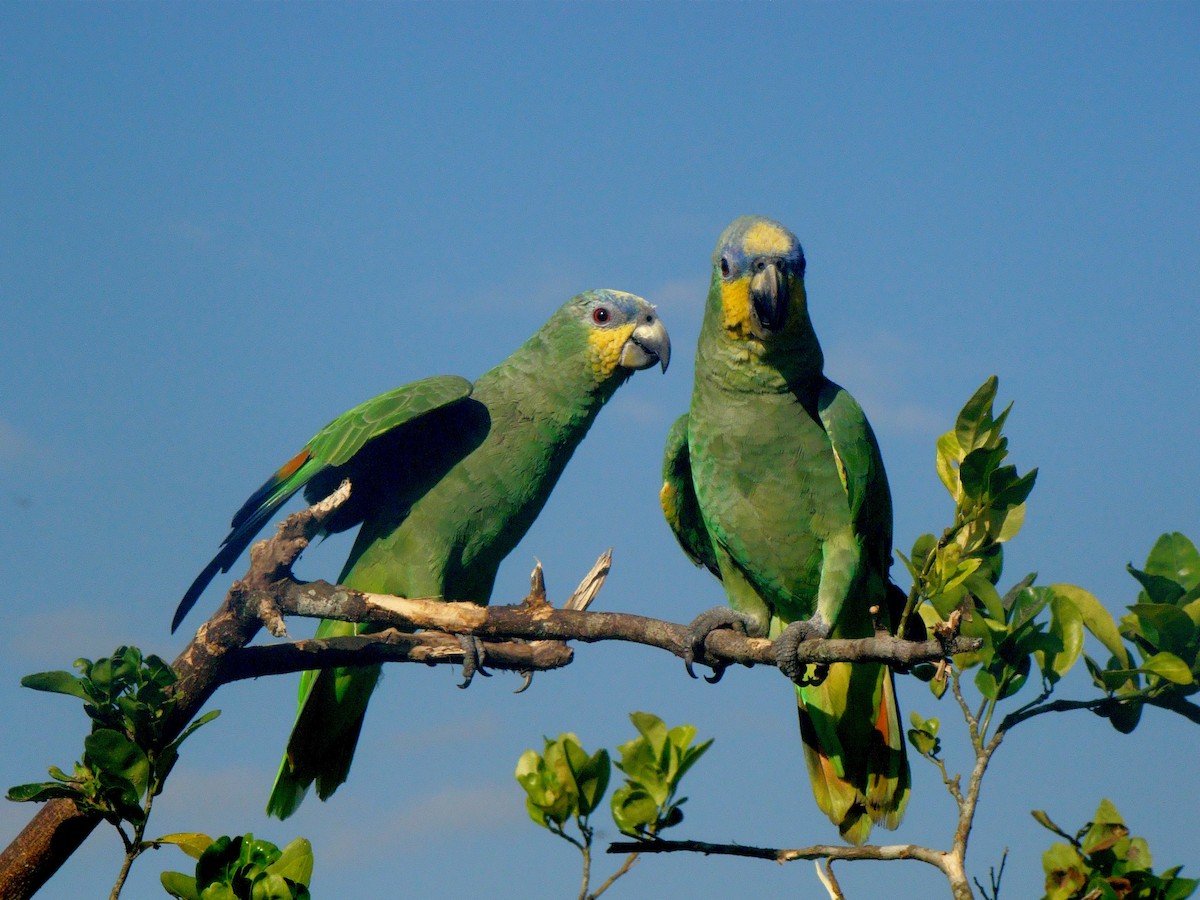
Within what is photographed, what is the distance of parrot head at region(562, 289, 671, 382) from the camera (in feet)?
18.8

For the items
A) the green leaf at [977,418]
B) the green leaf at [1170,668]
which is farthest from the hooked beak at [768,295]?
the green leaf at [1170,668]

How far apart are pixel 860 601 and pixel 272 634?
2442 mm

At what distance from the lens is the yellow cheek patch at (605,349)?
5.71 m

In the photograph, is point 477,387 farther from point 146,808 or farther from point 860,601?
point 146,808

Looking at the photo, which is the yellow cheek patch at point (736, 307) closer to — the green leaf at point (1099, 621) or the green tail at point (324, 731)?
the green leaf at point (1099, 621)

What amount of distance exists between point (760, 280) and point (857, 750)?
2139mm

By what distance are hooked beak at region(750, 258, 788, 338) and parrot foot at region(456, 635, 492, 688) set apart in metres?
1.71

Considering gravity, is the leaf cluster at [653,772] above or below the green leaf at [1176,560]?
below

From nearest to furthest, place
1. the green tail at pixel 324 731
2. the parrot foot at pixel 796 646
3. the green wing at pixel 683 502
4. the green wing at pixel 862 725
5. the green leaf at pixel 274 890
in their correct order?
1. the green leaf at pixel 274 890
2. the parrot foot at pixel 796 646
3. the green wing at pixel 862 725
4. the green wing at pixel 683 502
5. the green tail at pixel 324 731

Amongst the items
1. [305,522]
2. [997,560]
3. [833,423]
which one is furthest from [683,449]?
[997,560]

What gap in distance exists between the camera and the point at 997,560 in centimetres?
322

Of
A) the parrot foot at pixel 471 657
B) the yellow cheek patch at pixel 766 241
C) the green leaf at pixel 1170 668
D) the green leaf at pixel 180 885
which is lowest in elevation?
the green leaf at pixel 180 885

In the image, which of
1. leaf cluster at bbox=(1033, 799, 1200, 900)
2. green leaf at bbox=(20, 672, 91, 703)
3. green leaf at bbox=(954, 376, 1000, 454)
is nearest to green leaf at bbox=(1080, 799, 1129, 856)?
leaf cluster at bbox=(1033, 799, 1200, 900)

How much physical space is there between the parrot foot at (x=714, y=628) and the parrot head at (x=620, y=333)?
59.7 inches
